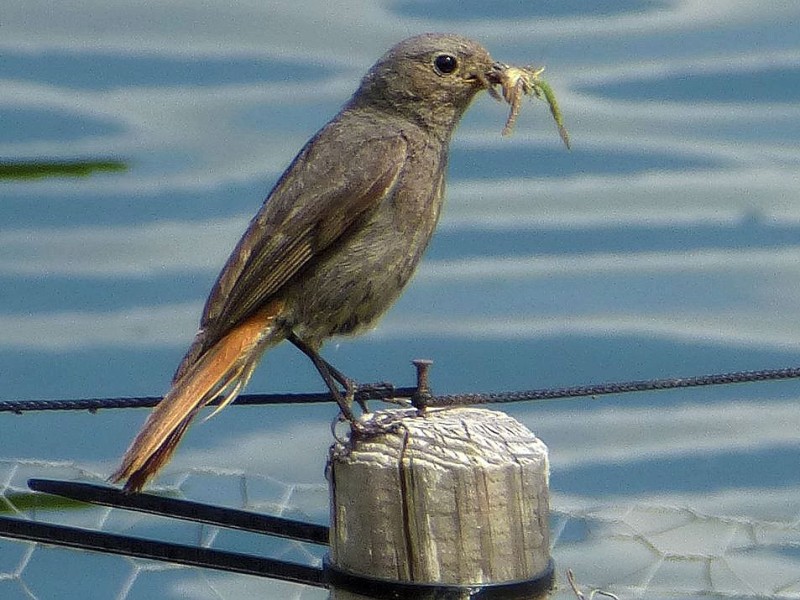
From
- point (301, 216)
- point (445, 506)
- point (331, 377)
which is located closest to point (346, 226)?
point (301, 216)

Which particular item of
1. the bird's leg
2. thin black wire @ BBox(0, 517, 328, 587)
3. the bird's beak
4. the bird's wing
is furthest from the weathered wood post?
the bird's beak

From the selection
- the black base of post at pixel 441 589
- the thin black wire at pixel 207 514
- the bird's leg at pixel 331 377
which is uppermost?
the bird's leg at pixel 331 377

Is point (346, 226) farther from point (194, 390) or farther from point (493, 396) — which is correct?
point (493, 396)

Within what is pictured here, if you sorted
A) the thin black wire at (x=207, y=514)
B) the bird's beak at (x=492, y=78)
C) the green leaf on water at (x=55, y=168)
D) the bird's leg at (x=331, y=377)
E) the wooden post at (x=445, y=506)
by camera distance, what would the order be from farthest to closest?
the green leaf on water at (x=55, y=168), the bird's beak at (x=492, y=78), the bird's leg at (x=331, y=377), the thin black wire at (x=207, y=514), the wooden post at (x=445, y=506)

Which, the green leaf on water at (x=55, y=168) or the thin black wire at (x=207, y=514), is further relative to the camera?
the green leaf on water at (x=55, y=168)

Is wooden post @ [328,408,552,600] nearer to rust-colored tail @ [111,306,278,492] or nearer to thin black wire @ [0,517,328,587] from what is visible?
thin black wire @ [0,517,328,587]

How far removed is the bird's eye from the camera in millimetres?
4770

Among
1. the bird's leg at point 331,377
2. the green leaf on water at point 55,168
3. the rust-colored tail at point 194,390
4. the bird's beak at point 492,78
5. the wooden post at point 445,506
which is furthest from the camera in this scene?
the green leaf on water at point 55,168

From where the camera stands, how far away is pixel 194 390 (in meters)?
4.14

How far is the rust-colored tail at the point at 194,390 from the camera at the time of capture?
3.73 meters

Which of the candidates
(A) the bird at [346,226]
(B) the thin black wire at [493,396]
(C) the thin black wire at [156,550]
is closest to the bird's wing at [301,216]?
(A) the bird at [346,226]

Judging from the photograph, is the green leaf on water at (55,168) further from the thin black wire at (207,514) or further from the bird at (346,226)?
the thin black wire at (207,514)

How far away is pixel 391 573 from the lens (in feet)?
10.0

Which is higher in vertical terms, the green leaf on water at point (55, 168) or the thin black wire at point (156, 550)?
the green leaf on water at point (55, 168)
